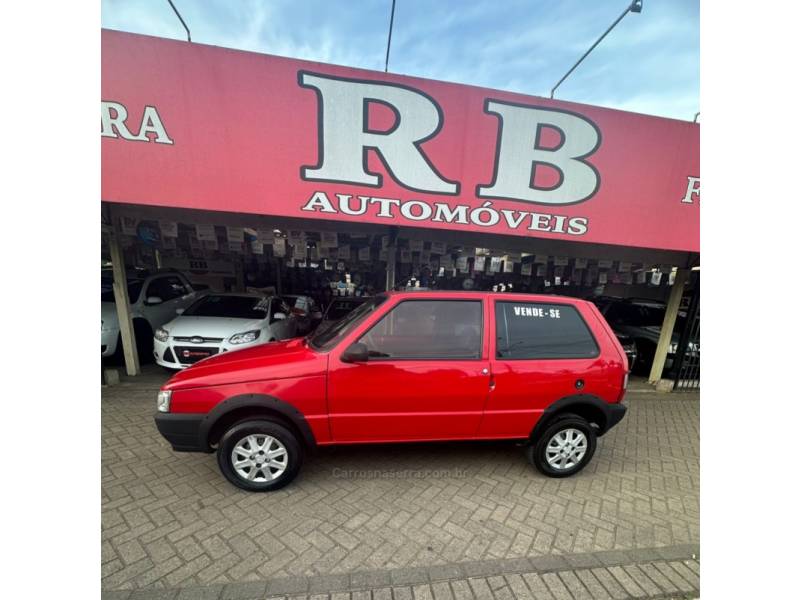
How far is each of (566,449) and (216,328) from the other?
536 cm

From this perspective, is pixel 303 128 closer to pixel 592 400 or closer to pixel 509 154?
pixel 509 154

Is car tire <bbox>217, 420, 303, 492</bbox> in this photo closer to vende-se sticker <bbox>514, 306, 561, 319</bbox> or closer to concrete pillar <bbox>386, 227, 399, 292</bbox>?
vende-se sticker <bbox>514, 306, 561, 319</bbox>

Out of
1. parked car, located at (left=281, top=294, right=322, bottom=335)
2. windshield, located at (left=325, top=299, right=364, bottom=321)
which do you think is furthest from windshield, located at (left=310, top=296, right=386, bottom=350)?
parked car, located at (left=281, top=294, right=322, bottom=335)

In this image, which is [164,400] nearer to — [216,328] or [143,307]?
Answer: [216,328]

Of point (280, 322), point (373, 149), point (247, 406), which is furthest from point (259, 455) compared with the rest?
point (280, 322)

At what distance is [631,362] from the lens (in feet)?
23.1

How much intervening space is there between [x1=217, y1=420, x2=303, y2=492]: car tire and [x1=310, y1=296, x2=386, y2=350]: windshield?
Answer: 783 millimetres

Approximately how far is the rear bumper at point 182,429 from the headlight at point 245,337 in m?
2.73

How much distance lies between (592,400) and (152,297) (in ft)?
25.7

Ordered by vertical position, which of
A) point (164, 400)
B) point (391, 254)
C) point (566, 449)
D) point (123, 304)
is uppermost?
point (391, 254)

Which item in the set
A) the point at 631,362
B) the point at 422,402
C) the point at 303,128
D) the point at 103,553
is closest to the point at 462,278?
the point at 631,362

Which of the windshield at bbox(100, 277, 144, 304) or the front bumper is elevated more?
the windshield at bbox(100, 277, 144, 304)

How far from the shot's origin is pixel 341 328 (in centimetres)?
286

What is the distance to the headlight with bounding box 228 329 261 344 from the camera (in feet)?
16.8
